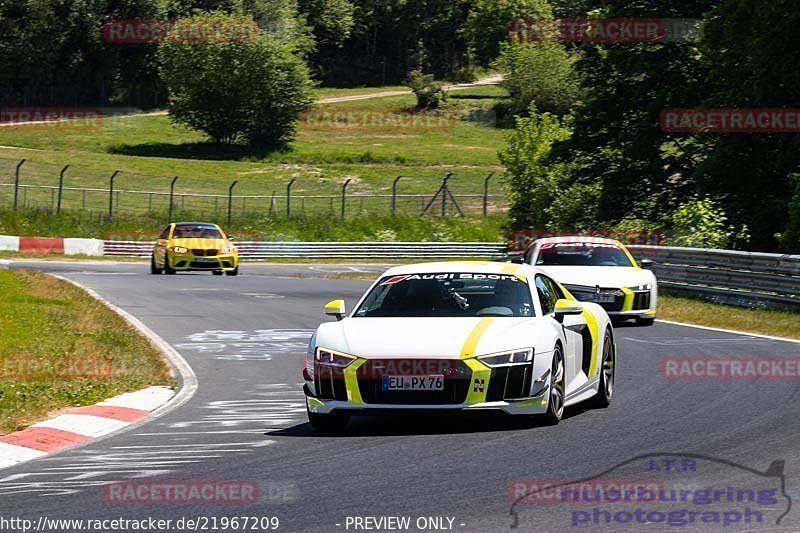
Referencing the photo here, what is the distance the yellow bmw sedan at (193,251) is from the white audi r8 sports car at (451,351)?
23809 millimetres

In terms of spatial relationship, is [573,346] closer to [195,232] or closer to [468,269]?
[468,269]

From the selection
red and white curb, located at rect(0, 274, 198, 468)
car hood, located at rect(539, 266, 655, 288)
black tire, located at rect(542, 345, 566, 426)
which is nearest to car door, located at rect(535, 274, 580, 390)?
black tire, located at rect(542, 345, 566, 426)

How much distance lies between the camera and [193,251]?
114ft

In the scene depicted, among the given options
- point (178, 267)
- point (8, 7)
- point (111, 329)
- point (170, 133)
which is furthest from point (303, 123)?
point (111, 329)

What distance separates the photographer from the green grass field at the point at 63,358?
39.5 ft

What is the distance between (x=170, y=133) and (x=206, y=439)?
299 feet

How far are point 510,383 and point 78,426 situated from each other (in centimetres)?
356

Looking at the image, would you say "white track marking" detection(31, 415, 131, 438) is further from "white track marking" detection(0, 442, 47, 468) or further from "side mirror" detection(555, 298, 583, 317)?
"side mirror" detection(555, 298, 583, 317)

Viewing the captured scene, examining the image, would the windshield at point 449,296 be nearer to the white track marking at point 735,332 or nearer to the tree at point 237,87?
the white track marking at point 735,332

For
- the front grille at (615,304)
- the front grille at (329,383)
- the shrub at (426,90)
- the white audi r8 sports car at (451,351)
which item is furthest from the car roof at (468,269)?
the shrub at (426,90)

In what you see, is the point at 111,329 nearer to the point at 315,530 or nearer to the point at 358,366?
the point at 358,366

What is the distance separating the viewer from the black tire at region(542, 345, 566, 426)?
10203mm

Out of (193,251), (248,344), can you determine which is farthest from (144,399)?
(193,251)

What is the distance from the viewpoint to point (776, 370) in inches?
565
